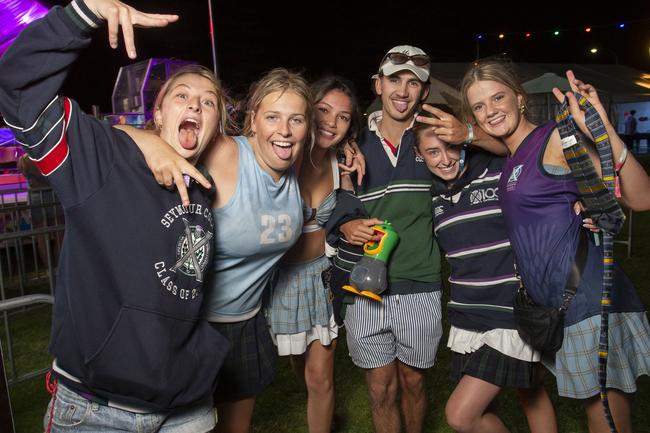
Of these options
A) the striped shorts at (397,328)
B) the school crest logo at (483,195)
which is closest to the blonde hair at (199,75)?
the school crest logo at (483,195)

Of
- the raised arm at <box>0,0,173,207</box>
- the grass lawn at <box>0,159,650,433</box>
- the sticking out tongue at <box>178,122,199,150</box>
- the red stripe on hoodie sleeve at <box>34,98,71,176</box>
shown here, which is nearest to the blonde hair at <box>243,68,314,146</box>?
the sticking out tongue at <box>178,122,199,150</box>

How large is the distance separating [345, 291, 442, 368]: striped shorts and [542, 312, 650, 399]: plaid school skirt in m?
0.83

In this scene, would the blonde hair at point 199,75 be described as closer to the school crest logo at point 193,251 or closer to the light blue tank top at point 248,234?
the light blue tank top at point 248,234

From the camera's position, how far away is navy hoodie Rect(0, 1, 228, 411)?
1592mm

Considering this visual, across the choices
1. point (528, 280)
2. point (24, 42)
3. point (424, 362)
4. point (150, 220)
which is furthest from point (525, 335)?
point (24, 42)

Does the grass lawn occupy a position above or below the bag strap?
below

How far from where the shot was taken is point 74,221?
5.61 ft

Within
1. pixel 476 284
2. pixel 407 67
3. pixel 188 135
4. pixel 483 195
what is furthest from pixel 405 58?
pixel 188 135

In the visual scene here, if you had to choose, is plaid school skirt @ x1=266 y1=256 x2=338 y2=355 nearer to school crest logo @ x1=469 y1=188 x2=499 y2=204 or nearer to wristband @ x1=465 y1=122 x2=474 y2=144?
school crest logo @ x1=469 y1=188 x2=499 y2=204

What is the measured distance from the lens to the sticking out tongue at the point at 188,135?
210cm

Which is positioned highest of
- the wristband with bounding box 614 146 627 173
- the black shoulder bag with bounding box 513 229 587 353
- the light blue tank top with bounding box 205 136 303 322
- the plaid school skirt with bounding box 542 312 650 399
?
the wristband with bounding box 614 146 627 173

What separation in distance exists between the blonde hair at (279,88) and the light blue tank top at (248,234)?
0.61 feet

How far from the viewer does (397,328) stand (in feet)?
10.5

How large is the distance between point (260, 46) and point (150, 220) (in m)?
19.8
